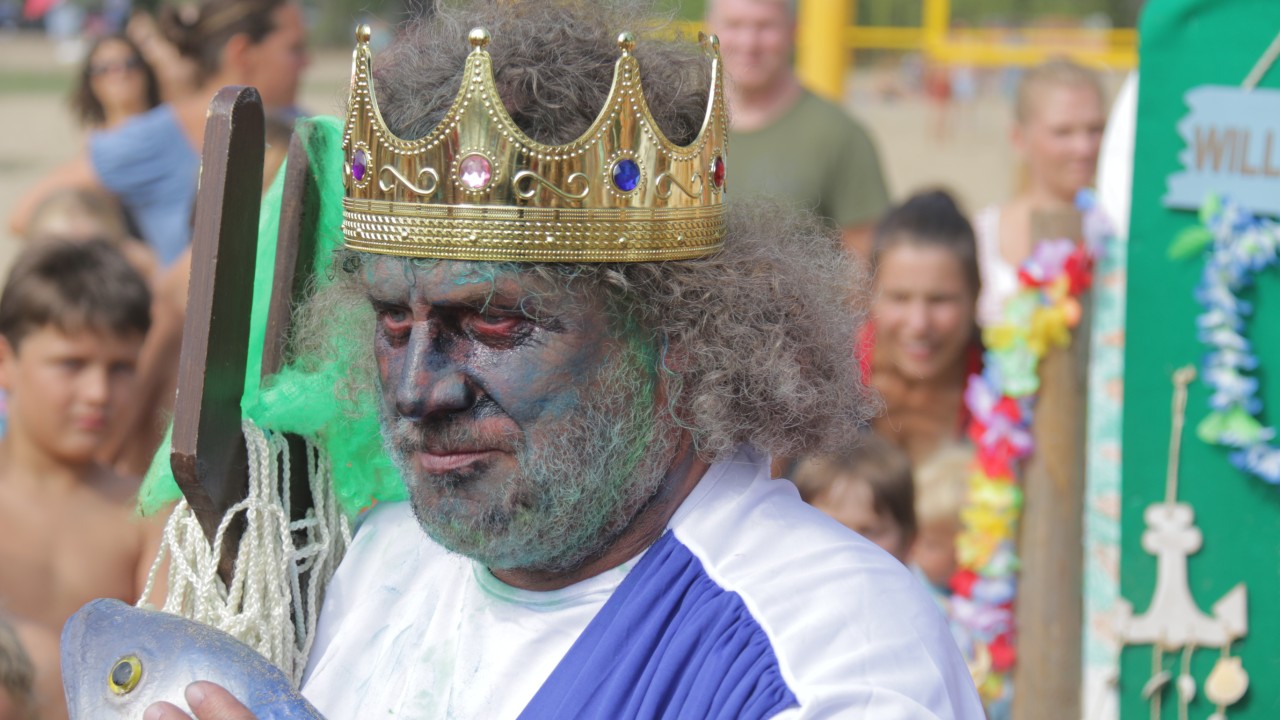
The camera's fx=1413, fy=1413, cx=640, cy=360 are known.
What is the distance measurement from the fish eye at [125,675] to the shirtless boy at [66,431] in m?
1.80

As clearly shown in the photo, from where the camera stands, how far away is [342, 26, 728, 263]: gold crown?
1757 mm

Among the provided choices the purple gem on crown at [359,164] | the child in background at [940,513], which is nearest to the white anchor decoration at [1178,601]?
the child in background at [940,513]

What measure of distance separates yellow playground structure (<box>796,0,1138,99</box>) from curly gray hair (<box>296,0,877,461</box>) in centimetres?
241

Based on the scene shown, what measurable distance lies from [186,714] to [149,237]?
4.04 metres

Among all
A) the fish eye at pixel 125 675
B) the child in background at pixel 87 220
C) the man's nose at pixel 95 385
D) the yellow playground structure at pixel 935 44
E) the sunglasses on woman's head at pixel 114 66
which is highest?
the yellow playground structure at pixel 935 44

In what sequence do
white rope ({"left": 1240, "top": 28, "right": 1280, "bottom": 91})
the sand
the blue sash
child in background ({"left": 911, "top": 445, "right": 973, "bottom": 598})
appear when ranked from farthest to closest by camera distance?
the sand, child in background ({"left": 911, "top": 445, "right": 973, "bottom": 598}), white rope ({"left": 1240, "top": 28, "right": 1280, "bottom": 91}), the blue sash

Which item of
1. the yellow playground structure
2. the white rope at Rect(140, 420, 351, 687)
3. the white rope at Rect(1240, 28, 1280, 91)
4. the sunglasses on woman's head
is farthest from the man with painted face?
the sunglasses on woman's head

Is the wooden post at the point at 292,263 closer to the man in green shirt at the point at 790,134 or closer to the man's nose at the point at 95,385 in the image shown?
→ the man's nose at the point at 95,385

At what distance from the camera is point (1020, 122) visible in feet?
17.3

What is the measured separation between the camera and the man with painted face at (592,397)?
1.71 meters

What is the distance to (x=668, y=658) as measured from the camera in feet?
5.63

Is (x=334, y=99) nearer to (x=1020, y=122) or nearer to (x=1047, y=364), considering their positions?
(x=1047, y=364)

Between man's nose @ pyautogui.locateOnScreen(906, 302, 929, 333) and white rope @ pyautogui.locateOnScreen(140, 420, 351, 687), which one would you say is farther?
man's nose @ pyautogui.locateOnScreen(906, 302, 929, 333)

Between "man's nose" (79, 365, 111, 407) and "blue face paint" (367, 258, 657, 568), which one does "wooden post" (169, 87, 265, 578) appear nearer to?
"blue face paint" (367, 258, 657, 568)
